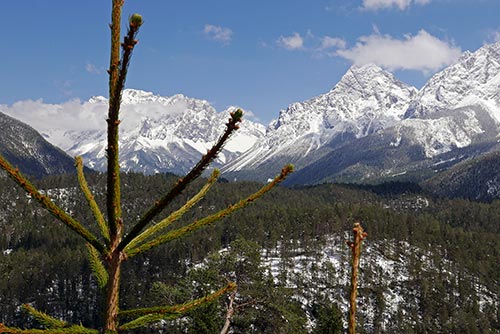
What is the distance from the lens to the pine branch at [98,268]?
4.09 metres

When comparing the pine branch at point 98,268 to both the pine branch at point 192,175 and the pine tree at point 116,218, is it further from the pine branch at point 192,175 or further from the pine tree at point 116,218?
the pine branch at point 192,175

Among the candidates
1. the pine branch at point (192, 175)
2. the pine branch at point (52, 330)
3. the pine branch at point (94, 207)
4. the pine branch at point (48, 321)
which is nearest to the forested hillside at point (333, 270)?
the pine branch at point (94, 207)

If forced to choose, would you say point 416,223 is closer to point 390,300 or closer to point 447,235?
point 447,235

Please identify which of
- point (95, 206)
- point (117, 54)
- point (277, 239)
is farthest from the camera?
point (277, 239)

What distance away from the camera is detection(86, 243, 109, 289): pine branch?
4090 mm

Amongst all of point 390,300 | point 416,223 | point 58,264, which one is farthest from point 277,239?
point 58,264

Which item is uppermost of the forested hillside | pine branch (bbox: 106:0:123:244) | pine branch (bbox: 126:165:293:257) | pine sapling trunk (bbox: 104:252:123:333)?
pine branch (bbox: 106:0:123:244)

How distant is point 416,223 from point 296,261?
60.2 metres

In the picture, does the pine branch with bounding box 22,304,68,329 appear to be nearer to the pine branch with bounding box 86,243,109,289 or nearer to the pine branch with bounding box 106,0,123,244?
the pine branch with bounding box 86,243,109,289

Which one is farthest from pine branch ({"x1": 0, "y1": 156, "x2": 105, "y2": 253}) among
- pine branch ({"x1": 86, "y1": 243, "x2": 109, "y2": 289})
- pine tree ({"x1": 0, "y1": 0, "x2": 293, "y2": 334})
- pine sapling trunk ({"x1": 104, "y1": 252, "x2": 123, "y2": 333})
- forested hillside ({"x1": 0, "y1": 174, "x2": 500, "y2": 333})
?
forested hillside ({"x1": 0, "y1": 174, "x2": 500, "y2": 333})

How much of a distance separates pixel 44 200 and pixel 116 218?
0.55 m

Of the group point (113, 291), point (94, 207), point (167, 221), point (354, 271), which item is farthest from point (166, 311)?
point (354, 271)

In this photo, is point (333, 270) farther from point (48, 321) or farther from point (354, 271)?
point (354, 271)

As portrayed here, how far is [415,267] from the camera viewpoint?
160 metres
